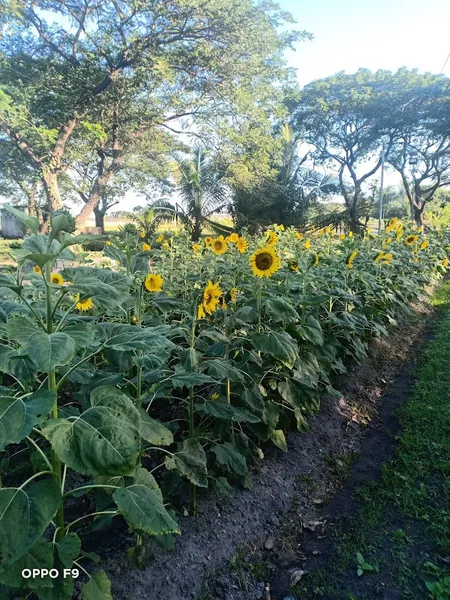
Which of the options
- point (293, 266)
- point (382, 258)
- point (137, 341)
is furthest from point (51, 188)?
point (137, 341)

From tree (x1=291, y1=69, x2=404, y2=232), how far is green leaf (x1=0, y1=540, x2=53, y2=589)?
21.4 meters

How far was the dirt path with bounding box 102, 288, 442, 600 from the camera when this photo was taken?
1.56 m

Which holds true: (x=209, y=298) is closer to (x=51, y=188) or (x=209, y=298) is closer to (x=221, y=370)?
(x=221, y=370)

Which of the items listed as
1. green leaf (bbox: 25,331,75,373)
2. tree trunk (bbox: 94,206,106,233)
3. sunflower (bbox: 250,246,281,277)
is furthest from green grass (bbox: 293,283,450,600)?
tree trunk (bbox: 94,206,106,233)

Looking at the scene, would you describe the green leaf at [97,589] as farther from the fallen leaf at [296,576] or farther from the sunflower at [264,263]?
the sunflower at [264,263]

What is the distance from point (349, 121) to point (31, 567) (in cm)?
2555

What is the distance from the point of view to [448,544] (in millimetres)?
1856

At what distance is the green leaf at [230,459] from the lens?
6.02 feet

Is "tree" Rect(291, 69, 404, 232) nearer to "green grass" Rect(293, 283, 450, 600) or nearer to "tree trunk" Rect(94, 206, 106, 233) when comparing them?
"tree trunk" Rect(94, 206, 106, 233)

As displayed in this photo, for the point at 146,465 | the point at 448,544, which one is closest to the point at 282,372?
the point at 146,465

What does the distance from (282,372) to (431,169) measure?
80.0 ft

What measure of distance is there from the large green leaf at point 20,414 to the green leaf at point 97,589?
53 centimetres

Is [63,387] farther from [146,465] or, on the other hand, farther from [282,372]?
[282,372]

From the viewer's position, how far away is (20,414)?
980 millimetres
